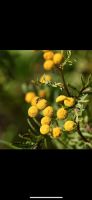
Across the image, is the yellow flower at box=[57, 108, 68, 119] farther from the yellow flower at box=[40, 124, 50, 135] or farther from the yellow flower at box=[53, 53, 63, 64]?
the yellow flower at box=[53, 53, 63, 64]

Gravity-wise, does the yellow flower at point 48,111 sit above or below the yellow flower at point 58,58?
below

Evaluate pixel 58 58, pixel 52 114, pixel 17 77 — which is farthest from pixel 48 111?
pixel 17 77

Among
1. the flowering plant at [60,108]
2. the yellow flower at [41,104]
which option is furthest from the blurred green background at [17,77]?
the yellow flower at [41,104]
